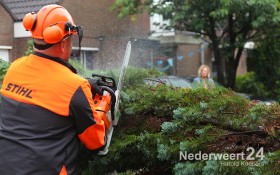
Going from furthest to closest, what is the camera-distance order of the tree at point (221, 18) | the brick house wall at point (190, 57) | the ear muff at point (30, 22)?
the brick house wall at point (190, 57), the tree at point (221, 18), the ear muff at point (30, 22)

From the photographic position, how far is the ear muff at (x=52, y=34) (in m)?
2.52

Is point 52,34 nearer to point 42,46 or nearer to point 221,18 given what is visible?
point 42,46

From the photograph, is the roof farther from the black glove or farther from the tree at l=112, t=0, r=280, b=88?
the black glove

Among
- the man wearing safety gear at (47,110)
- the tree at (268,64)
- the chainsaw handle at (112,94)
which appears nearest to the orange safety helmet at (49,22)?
the man wearing safety gear at (47,110)

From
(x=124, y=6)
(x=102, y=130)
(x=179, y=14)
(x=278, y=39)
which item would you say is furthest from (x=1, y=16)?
(x=102, y=130)

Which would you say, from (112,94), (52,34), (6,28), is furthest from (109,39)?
(6,28)

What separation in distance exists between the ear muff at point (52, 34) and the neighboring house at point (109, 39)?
0.54 meters

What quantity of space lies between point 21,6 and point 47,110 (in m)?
12.9

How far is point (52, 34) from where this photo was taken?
8.30 ft

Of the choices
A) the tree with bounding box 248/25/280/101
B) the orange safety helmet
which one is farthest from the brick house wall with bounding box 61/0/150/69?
the tree with bounding box 248/25/280/101

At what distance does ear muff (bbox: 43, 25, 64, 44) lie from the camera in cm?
252

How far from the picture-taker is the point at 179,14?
531 inches

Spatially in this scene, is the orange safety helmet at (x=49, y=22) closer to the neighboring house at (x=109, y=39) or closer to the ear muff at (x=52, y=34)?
the ear muff at (x=52, y=34)

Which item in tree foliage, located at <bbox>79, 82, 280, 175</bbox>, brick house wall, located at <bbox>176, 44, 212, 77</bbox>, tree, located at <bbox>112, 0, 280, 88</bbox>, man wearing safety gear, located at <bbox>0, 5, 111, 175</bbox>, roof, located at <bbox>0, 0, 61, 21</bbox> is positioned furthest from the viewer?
brick house wall, located at <bbox>176, 44, 212, 77</bbox>
